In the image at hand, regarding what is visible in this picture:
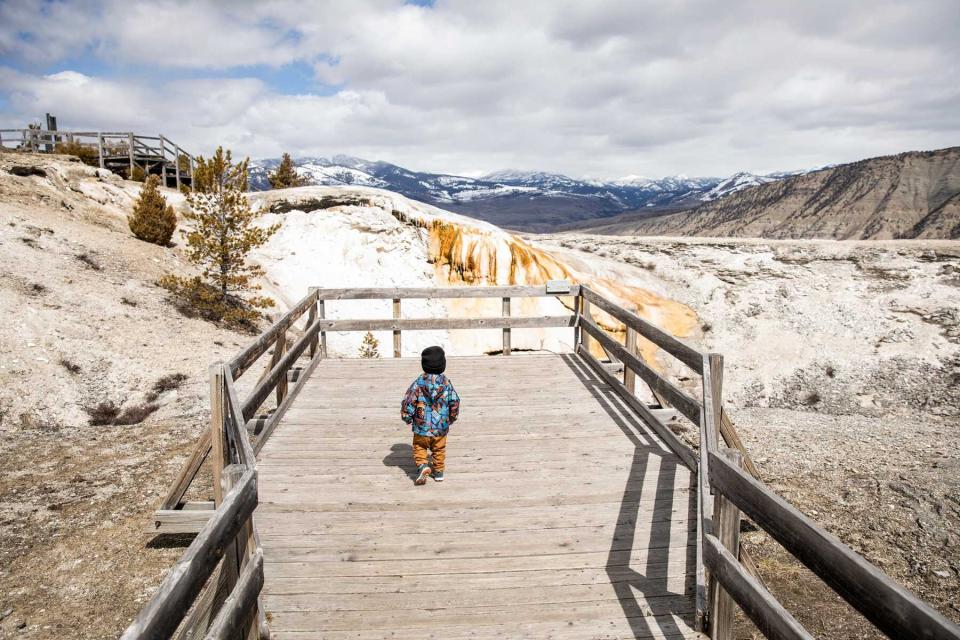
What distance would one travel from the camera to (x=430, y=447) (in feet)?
18.3

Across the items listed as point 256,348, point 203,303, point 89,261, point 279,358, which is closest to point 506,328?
point 279,358

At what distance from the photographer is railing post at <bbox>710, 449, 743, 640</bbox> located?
338 cm

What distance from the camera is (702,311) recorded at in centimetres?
2344

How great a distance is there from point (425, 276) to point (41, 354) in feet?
37.0

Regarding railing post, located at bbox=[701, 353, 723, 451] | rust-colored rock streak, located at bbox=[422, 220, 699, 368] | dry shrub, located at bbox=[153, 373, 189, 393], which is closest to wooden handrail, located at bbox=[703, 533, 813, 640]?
railing post, located at bbox=[701, 353, 723, 451]

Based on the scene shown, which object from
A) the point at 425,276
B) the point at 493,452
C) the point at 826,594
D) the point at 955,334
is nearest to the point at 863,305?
the point at 955,334

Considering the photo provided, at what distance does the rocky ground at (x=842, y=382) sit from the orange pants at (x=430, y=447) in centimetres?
314

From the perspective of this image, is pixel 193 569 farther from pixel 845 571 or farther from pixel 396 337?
pixel 396 337

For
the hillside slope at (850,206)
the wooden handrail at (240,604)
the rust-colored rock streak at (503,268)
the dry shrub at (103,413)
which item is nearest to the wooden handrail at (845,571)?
the wooden handrail at (240,604)

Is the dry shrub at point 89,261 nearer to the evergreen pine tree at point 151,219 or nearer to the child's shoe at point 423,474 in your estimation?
the evergreen pine tree at point 151,219

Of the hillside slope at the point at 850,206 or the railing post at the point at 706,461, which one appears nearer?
the railing post at the point at 706,461

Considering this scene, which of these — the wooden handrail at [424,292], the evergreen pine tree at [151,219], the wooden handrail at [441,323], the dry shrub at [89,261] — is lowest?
the wooden handrail at [441,323]

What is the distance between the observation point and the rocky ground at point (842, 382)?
6.79 m

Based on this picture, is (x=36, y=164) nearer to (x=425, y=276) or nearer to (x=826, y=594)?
(x=425, y=276)
